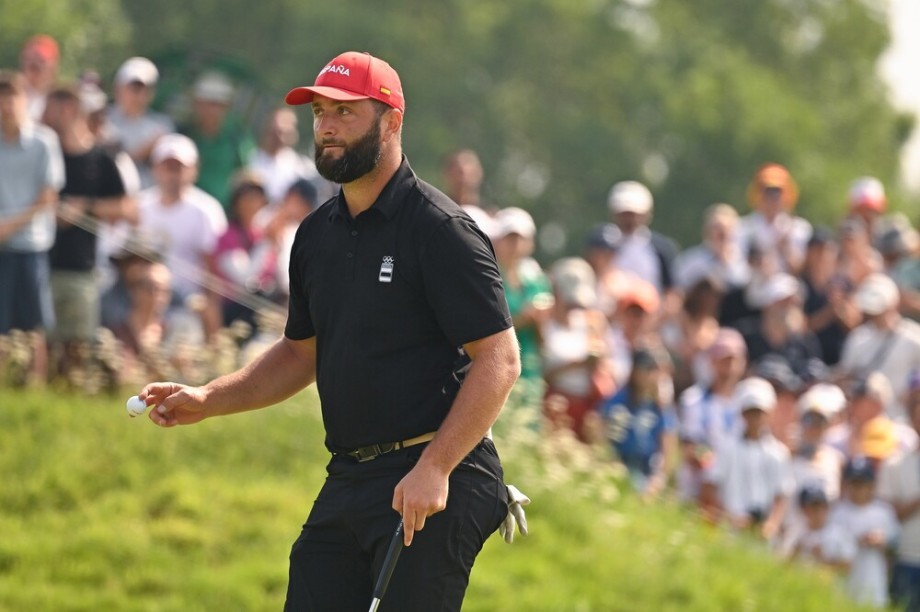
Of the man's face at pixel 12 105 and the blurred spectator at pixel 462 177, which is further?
the blurred spectator at pixel 462 177

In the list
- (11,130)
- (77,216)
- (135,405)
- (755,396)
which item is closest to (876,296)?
(755,396)

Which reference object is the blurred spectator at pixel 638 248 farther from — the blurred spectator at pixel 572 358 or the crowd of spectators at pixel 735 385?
the blurred spectator at pixel 572 358

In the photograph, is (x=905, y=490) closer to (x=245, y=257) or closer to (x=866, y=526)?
(x=866, y=526)

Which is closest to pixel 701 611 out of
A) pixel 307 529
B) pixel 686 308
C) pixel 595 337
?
pixel 595 337

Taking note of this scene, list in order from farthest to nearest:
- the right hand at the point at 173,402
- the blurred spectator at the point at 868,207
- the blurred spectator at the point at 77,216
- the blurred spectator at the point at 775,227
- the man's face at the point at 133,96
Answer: the blurred spectator at the point at 868,207, the blurred spectator at the point at 775,227, the man's face at the point at 133,96, the blurred spectator at the point at 77,216, the right hand at the point at 173,402

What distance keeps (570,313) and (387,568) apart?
7133mm

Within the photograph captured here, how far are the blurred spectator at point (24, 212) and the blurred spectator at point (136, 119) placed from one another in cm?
185

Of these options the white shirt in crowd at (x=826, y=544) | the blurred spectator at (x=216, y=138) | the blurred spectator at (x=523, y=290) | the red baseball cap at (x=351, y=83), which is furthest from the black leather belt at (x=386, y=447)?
the blurred spectator at (x=216, y=138)

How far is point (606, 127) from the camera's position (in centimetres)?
2962

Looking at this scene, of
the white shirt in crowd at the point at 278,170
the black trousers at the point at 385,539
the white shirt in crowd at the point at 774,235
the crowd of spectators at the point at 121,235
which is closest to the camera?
the black trousers at the point at 385,539

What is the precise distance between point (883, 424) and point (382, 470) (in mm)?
8335

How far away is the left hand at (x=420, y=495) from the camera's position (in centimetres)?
634

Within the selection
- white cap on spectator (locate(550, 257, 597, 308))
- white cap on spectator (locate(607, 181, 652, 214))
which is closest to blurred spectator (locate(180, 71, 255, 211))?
white cap on spectator (locate(550, 257, 597, 308))

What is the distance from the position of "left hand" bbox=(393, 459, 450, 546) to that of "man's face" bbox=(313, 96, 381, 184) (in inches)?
40.9
